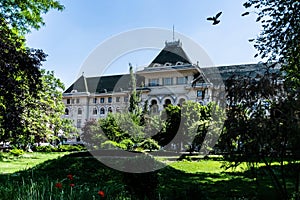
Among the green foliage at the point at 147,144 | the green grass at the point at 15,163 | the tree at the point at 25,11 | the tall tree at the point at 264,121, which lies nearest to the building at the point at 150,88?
the green foliage at the point at 147,144

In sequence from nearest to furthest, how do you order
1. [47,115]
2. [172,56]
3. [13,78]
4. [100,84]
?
[13,78]
[47,115]
[172,56]
[100,84]

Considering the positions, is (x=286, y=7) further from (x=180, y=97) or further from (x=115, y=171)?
(x=180, y=97)

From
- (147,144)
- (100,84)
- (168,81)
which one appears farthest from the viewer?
(100,84)

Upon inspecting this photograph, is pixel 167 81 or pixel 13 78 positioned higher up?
Result: pixel 167 81

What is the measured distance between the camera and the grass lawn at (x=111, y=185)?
13.6ft

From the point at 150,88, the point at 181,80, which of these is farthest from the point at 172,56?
the point at 150,88

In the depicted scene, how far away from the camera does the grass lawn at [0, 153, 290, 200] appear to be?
4.14 metres

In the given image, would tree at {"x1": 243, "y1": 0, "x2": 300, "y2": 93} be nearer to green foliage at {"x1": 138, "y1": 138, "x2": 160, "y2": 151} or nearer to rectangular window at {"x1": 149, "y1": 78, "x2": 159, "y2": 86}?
green foliage at {"x1": 138, "y1": 138, "x2": 160, "y2": 151}

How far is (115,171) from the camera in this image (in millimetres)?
10000

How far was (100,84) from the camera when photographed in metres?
63.7

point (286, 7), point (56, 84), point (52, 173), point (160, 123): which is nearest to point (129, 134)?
point (160, 123)

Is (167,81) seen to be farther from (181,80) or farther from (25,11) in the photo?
(25,11)

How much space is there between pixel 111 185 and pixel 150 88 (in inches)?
1741

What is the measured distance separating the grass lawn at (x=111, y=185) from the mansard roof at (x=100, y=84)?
154 ft
